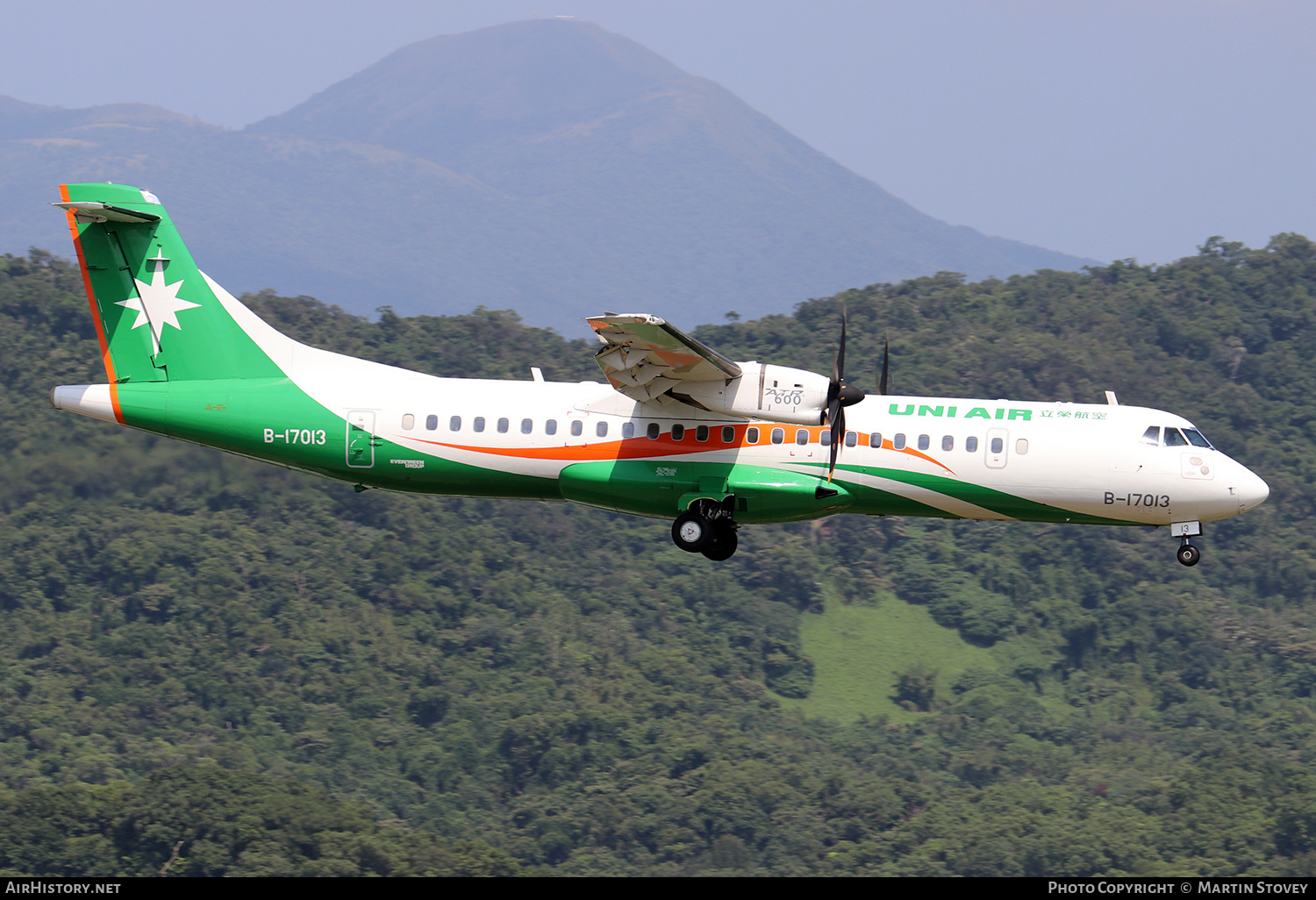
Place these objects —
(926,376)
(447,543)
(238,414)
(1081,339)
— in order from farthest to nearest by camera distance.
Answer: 1. (1081,339)
2. (926,376)
3. (447,543)
4. (238,414)

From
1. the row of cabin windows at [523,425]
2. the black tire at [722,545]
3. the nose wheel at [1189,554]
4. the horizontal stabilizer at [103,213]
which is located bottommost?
the black tire at [722,545]

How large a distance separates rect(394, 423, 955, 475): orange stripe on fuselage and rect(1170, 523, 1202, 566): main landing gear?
436cm

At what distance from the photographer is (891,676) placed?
91.1 metres

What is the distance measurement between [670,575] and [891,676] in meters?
14.8

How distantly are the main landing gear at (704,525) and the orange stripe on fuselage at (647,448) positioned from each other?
3.36ft

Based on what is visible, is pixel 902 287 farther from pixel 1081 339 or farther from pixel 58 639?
pixel 58 639

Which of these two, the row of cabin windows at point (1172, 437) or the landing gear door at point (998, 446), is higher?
the row of cabin windows at point (1172, 437)

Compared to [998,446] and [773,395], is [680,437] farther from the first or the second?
[998,446]

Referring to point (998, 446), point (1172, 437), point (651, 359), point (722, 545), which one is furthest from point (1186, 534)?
point (651, 359)

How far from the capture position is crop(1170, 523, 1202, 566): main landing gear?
2739cm

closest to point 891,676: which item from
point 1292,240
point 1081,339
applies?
point 1081,339

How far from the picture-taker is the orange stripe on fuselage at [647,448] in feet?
91.6

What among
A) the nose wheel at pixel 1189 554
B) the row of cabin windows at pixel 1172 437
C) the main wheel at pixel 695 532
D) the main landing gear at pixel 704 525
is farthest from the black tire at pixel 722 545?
the nose wheel at pixel 1189 554

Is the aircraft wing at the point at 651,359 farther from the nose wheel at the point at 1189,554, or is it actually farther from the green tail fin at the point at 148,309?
the nose wheel at the point at 1189,554
